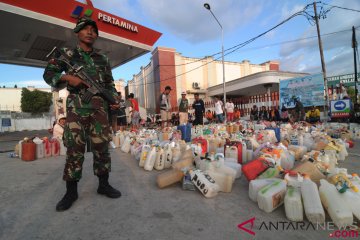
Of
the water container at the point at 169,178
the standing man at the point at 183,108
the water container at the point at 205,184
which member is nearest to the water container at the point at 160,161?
the water container at the point at 169,178

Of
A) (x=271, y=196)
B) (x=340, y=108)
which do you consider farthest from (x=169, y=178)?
(x=340, y=108)

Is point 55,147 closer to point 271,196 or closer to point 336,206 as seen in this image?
point 271,196

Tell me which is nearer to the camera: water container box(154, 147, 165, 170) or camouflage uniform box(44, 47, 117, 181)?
camouflage uniform box(44, 47, 117, 181)

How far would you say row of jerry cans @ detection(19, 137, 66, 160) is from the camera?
4.30 metres

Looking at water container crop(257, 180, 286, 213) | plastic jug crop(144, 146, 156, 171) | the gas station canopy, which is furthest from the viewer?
the gas station canopy

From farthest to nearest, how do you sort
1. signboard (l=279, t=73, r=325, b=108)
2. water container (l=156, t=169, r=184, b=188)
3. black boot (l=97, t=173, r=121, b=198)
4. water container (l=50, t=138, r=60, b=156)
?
signboard (l=279, t=73, r=325, b=108) < water container (l=50, t=138, r=60, b=156) < water container (l=156, t=169, r=184, b=188) < black boot (l=97, t=173, r=121, b=198)

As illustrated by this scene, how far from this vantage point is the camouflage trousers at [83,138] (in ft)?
6.83

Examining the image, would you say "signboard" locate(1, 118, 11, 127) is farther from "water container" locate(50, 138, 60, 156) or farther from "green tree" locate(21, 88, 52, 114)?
"green tree" locate(21, 88, 52, 114)

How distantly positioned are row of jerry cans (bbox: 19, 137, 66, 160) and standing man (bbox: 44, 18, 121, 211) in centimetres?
284

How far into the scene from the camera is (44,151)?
15.1 feet

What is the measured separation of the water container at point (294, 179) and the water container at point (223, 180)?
554 millimetres

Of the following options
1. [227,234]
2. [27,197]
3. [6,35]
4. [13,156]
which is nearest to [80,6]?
[6,35]

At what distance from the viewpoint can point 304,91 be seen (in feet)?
44.0

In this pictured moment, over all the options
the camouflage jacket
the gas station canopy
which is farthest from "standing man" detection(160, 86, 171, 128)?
the camouflage jacket
